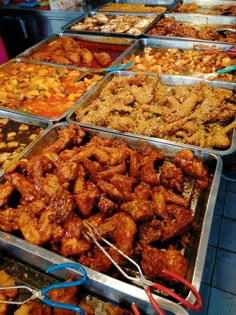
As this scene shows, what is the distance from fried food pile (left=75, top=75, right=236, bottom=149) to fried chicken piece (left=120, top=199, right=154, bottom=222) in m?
0.85

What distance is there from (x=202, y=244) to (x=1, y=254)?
1283mm

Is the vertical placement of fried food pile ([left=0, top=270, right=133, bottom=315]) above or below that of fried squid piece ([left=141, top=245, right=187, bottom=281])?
below

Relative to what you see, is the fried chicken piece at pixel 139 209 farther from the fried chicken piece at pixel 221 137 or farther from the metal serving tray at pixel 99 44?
the metal serving tray at pixel 99 44

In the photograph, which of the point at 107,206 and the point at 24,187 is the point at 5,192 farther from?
the point at 107,206

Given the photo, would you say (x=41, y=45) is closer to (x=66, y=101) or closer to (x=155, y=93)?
(x=66, y=101)

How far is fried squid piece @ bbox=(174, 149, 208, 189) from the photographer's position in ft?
6.89

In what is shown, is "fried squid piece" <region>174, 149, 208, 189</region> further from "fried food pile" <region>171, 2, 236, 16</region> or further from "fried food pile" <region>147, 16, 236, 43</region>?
"fried food pile" <region>171, 2, 236, 16</region>

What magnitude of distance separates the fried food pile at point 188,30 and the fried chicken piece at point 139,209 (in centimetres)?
329

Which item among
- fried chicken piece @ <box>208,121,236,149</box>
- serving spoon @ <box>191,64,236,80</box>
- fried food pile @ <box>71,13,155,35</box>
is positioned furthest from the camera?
fried food pile @ <box>71,13,155,35</box>

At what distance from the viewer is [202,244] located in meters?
1.65

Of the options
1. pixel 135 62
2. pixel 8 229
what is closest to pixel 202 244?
pixel 8 229

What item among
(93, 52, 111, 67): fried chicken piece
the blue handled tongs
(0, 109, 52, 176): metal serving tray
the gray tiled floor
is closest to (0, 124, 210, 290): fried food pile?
the blue handled tongs

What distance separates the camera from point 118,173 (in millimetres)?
2109

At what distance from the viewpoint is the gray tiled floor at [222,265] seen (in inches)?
105
